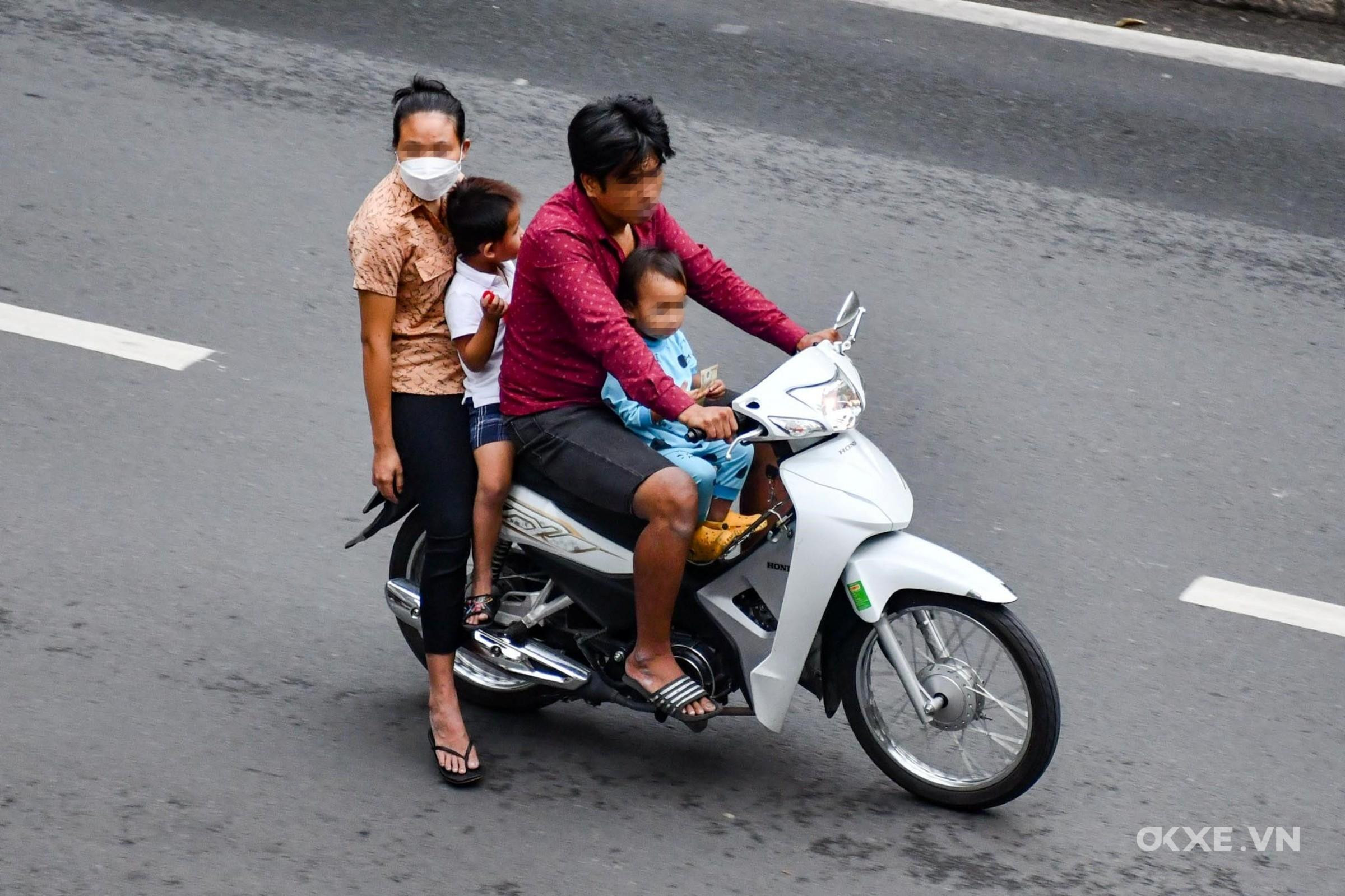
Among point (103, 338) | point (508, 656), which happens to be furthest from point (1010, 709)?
point (103, 338)

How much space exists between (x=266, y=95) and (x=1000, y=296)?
3.81m

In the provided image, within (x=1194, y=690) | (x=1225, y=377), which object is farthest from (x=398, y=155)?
(x=1225, y=377)

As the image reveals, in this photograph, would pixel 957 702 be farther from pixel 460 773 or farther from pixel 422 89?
pixel 422 89

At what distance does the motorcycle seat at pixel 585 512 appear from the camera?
13.8 feet

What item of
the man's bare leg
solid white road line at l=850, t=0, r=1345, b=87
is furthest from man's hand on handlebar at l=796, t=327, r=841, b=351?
solid white road line at l=850, t=0, r=1345, b=87

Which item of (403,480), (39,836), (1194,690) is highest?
(403,480)

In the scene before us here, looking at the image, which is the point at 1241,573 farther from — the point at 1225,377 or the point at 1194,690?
the point at 1225,377

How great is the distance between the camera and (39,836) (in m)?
3.95

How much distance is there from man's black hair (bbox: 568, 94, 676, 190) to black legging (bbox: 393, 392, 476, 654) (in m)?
0.80

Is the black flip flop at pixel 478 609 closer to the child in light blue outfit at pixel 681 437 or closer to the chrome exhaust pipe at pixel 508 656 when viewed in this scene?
the chrome exhaust pipe at pixel 508 656

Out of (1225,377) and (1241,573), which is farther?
(1225,377)

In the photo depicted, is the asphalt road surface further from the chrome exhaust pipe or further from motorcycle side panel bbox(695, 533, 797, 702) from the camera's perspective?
motorcycle side panel bbox(695, 533, 797, 702)

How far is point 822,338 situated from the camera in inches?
165

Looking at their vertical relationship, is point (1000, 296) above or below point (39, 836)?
above
